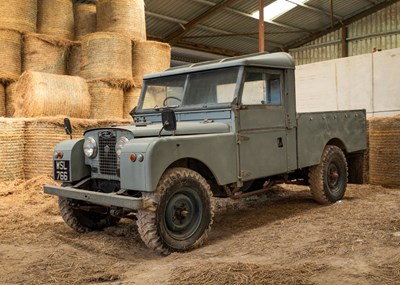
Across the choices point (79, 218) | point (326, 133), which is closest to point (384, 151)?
point (326, 133)

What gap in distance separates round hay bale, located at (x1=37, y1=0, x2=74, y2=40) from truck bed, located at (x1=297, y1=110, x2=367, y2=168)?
577 centimetres

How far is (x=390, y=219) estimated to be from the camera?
5.21 metres

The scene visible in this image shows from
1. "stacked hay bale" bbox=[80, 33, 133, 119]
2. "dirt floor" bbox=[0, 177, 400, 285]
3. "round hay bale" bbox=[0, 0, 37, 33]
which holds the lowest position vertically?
"dirt floor" bbox=[0, 177, 400, 285]

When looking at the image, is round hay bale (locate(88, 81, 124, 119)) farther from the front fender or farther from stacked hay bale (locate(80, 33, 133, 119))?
A: the front fender

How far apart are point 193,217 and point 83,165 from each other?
4.87 feet

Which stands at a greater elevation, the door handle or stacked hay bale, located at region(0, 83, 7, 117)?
stacked hay bale, located at region(0, 83, 7, 117)

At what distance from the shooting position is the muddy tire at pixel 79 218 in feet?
16.8

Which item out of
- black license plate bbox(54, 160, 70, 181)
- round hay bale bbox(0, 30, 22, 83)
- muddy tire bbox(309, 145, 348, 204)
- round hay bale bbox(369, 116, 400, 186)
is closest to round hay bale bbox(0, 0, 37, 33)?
round hay bale bbox(0, 30, 22, 83)

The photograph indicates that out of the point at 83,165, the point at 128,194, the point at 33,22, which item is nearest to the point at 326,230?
the point at 128,194

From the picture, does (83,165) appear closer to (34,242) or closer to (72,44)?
(34,242)

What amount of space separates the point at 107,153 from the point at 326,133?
3409 mm

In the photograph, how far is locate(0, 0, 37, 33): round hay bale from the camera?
8.51 metres

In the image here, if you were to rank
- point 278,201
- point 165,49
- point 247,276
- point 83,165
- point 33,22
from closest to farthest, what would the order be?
1. point 247,276
2. point 83,165
3. point 278,201
4. point 33,22
5. point 165,49

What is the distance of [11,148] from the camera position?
734 centimetres
